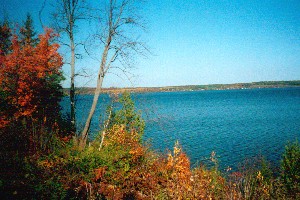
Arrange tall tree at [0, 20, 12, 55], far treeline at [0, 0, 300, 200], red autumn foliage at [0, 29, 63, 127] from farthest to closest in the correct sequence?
tall tree at [0, 20, 12, 55]
red autumn foliage at [0, 29, 63, 127]
far treeline at [0, 0, 300, 200]

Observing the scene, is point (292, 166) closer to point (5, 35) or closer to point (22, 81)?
point (22, 81)

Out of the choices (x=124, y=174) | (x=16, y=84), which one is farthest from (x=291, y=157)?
(x=16, y=84)

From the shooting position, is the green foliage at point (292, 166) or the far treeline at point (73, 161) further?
the green foliage at point (292, 166)

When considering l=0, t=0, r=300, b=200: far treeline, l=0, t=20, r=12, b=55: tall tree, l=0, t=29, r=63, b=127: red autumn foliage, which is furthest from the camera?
l=0, t=20, r=12, b=55: tall tree

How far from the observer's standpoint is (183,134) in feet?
102

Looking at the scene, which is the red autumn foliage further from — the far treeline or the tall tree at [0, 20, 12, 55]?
the tall tree at [0, 20, 12, 55]

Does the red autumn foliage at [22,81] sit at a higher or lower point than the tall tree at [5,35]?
lower

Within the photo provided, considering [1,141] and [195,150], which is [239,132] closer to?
[195,150]

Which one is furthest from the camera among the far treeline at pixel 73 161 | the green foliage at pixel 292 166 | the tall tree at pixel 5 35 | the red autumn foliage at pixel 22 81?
the tall tree at pixel 5 35

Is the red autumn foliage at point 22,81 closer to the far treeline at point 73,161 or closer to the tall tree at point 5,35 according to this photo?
the far treeline at point 73,161

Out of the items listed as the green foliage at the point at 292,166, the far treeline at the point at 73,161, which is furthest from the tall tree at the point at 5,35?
the green foliage at the point at 292,166

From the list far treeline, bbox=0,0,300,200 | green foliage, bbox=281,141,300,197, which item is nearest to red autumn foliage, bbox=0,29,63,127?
far treeline, bbox=0,0,300,200

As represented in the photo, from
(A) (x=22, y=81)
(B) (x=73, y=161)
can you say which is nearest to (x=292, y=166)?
(B) (x=73, y=161)

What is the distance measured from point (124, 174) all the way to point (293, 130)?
111ft
